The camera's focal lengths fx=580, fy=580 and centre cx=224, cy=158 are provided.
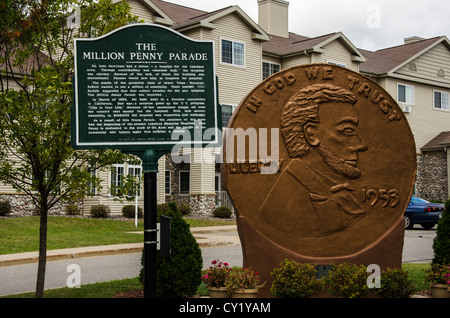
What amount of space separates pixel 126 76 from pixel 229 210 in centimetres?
2246

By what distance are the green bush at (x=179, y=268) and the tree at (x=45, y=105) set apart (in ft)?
5.31

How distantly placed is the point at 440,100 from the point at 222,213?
70.1 feet

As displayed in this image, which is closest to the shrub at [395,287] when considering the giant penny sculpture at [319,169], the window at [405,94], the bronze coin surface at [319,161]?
the giant penny sculpture at [319,169]

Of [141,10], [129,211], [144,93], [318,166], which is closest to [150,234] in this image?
[144,93]

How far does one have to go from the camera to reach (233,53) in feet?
103

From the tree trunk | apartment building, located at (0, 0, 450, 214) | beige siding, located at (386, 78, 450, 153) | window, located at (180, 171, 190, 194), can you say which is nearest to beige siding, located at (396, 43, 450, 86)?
apartment building, located at (0, 0, 450, 214)

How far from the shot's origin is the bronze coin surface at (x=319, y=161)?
8.68 metres

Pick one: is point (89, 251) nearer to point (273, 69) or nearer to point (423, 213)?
point (423, 213)

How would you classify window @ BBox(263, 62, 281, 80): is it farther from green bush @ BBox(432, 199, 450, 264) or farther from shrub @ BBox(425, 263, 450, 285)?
shrub @ BBox(425, 263, 450, 285)

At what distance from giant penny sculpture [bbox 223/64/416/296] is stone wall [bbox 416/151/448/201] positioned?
3146cm

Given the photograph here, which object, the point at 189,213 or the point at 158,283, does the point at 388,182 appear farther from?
the point at 189,213

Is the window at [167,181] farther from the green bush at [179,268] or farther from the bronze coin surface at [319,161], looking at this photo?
the green bush at [179,268]

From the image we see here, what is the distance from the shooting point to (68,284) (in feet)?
37.8
